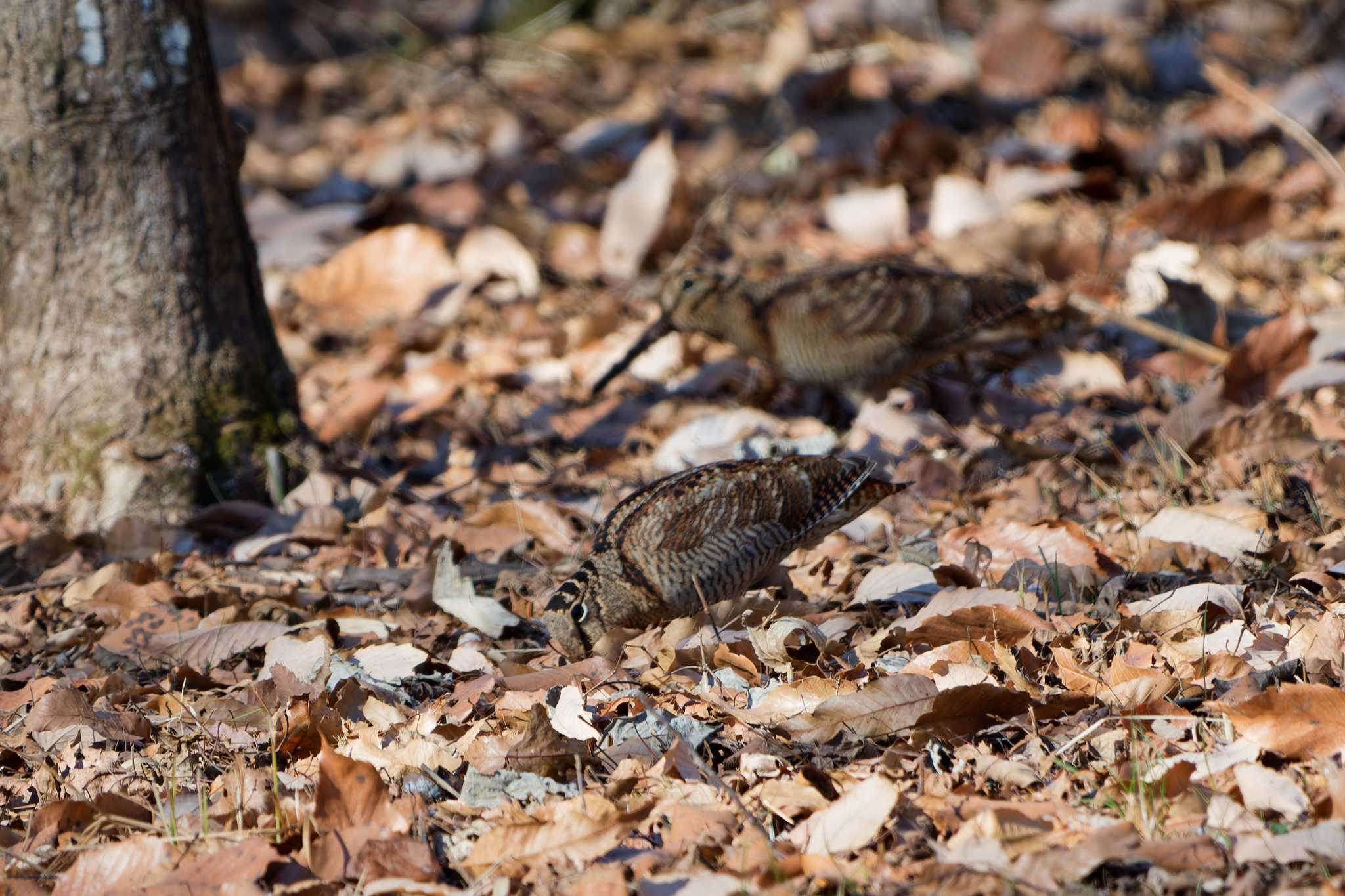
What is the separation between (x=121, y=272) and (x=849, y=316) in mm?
2603

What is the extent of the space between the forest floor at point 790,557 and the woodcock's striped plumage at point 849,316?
8.6 inches

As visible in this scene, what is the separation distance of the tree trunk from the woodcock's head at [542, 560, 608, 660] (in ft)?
5.01

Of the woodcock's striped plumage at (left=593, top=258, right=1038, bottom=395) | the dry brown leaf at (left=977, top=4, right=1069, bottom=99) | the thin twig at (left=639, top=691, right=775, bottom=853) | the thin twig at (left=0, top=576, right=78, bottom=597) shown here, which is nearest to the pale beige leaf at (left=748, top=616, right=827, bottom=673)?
the thin twig at (left=639, top=691, right=775, bottom=853)

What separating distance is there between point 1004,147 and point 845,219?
97 centimetres

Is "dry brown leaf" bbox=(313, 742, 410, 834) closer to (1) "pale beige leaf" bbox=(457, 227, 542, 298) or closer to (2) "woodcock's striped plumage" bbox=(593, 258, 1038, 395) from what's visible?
(2) "woodcock's striped plumage" bbox=(593, 258, 1038, 395)

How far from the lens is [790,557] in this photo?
4.48 metres

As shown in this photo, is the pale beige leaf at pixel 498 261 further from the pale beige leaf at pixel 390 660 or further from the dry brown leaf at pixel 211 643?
the pale beige leaf at pixel 390 660

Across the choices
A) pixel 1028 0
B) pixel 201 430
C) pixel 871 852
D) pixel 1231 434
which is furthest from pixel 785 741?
pixel 1028 0

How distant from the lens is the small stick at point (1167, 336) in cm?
528

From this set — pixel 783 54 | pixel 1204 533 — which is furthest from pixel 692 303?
pixel 783 54

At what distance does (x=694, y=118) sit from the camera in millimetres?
8750

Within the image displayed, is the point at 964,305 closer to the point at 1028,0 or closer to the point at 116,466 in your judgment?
the point at 116,466

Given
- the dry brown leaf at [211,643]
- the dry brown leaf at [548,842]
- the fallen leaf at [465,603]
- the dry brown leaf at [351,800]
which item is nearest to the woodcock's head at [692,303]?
the fallen leaf at [465,603]

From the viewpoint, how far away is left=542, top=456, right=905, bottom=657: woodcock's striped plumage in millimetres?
3887
